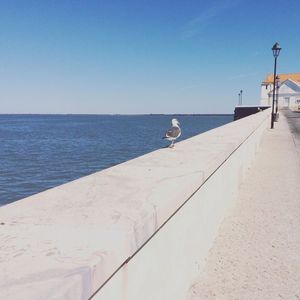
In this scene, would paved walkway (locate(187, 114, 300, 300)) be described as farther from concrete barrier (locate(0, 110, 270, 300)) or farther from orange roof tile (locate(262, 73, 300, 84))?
orange roof tile (locate(262, 73, 300, 84))

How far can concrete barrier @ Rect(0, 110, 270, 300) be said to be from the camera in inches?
55.1

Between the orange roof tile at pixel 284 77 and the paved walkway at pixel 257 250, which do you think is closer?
the paved walkway at pixel 257 250

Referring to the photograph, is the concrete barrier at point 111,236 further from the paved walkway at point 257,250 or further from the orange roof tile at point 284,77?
the orange roof tile at point 284,77

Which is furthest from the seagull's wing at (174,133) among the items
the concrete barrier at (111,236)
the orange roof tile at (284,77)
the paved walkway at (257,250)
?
the orange roof tile at (284,77)

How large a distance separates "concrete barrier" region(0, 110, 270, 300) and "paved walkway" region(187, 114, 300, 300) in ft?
0.87

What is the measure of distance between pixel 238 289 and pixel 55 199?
2.09m

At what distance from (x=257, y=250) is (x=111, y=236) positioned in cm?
301

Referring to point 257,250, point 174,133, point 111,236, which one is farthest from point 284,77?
point 111,236

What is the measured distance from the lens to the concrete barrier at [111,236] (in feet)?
4.59

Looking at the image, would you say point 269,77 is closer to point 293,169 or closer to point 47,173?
point 47,173

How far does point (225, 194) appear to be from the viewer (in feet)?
18.1

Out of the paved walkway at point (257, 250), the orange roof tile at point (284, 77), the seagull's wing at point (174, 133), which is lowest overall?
the paved walkway at point (257, 250)

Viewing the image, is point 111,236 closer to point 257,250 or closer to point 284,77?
point 257,250

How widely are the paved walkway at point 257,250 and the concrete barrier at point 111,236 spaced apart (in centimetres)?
26
